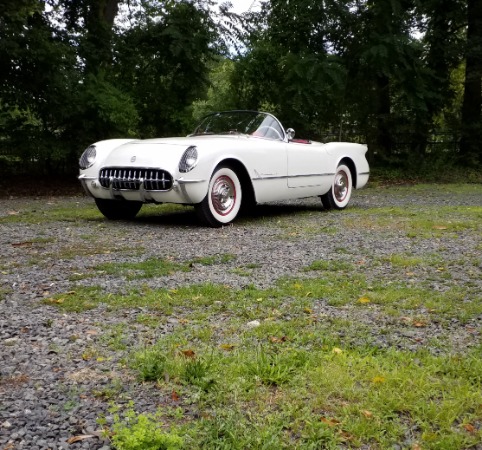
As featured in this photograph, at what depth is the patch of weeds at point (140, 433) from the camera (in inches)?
76.8

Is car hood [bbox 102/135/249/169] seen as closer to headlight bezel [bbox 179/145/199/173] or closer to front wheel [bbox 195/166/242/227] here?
headlight bezel [bbox 179/145/199/173]

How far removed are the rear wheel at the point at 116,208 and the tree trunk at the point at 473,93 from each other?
495 inches

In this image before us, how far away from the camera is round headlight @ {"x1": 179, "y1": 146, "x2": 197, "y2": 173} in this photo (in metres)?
6.67

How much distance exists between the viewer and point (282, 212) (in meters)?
9.25

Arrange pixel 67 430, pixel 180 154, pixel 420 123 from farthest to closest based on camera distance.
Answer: pixel 420 123
pixel 180 154
pixel 67 430

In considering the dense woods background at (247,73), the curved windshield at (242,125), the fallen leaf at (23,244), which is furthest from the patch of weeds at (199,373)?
the dense woods background at (247,73)

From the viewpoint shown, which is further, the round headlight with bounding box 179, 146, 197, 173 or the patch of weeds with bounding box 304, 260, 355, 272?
the round headlight with bounding box 179, 146, 197, 173

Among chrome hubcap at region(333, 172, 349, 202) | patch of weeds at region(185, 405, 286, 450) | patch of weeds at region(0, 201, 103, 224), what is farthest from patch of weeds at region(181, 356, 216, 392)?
chrome hubcap at region(333, 172, 349, 202)

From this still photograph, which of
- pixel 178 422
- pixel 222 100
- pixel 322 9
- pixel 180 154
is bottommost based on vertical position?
pixel 178 422

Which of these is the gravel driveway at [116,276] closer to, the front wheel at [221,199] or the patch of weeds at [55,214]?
the patch of weeds at [55,214]

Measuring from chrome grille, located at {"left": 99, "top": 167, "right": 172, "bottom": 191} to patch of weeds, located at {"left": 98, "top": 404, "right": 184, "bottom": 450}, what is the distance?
4.66 metres

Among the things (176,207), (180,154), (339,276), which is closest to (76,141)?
(176,207)

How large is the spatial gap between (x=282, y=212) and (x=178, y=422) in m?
7.17

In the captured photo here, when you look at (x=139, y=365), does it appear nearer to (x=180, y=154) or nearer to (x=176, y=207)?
(x=180, y=154)
